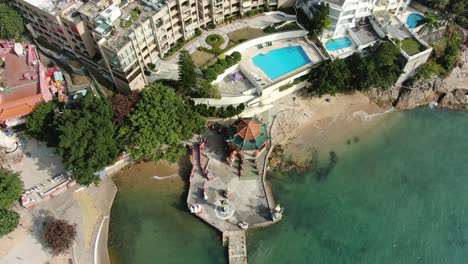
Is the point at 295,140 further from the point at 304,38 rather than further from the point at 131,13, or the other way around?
the point at 131,13

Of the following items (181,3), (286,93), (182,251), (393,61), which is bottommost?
(182,251)

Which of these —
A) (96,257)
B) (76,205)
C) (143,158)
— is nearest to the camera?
(96,257)

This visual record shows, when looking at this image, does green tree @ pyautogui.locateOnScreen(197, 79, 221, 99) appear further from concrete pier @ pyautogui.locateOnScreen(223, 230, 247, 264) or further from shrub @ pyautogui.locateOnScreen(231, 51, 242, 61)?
concrete pier @ pyautogui.locateOnScreen(223, 230, 247, 264)

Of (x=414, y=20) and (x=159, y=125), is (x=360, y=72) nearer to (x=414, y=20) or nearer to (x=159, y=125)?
(x=414, y=20)

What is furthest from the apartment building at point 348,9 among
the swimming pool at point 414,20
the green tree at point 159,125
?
the green tree at point 159,125

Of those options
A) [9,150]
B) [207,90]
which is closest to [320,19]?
[207,90]

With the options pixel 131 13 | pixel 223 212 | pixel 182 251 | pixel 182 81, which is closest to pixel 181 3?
pixel 131 13
